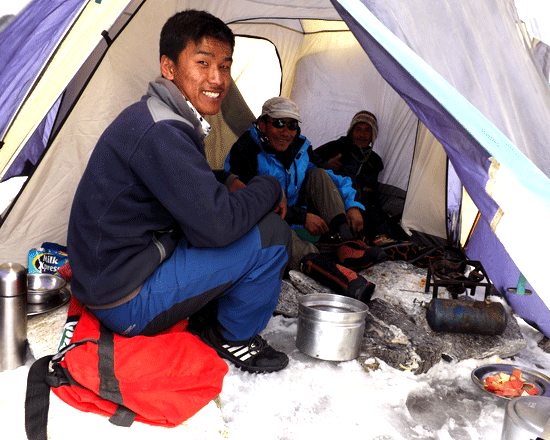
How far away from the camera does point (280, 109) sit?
354 cm

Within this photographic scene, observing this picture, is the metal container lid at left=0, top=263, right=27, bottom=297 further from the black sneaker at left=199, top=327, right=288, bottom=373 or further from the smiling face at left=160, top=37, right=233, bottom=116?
the smiling face at left=160, top=37, right=233, bottom=116

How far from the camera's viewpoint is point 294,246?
327cm

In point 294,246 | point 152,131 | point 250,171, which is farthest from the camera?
point 250,171

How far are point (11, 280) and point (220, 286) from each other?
2.62 ft

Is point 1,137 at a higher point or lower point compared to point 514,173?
lower

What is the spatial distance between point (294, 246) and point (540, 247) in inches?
79.1

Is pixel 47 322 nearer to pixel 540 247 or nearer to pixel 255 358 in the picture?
pixel 255 358

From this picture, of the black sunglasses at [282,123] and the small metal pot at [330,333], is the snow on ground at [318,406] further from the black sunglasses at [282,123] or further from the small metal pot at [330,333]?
the black sunglasses at [282,123]

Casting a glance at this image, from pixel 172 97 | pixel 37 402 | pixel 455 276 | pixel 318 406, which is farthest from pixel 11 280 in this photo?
pixel 455 276

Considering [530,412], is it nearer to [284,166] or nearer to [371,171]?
[284,166]

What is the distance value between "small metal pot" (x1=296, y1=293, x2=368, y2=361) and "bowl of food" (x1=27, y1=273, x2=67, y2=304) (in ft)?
3.90

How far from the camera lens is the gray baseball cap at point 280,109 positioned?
3.52m

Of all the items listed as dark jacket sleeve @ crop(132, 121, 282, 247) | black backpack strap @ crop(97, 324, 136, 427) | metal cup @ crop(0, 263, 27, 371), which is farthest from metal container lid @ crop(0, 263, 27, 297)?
dark jacket sleeve @ crop(132, 121, 282, 247)

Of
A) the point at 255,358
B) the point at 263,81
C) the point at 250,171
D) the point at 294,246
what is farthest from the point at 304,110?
the point at 255,358
